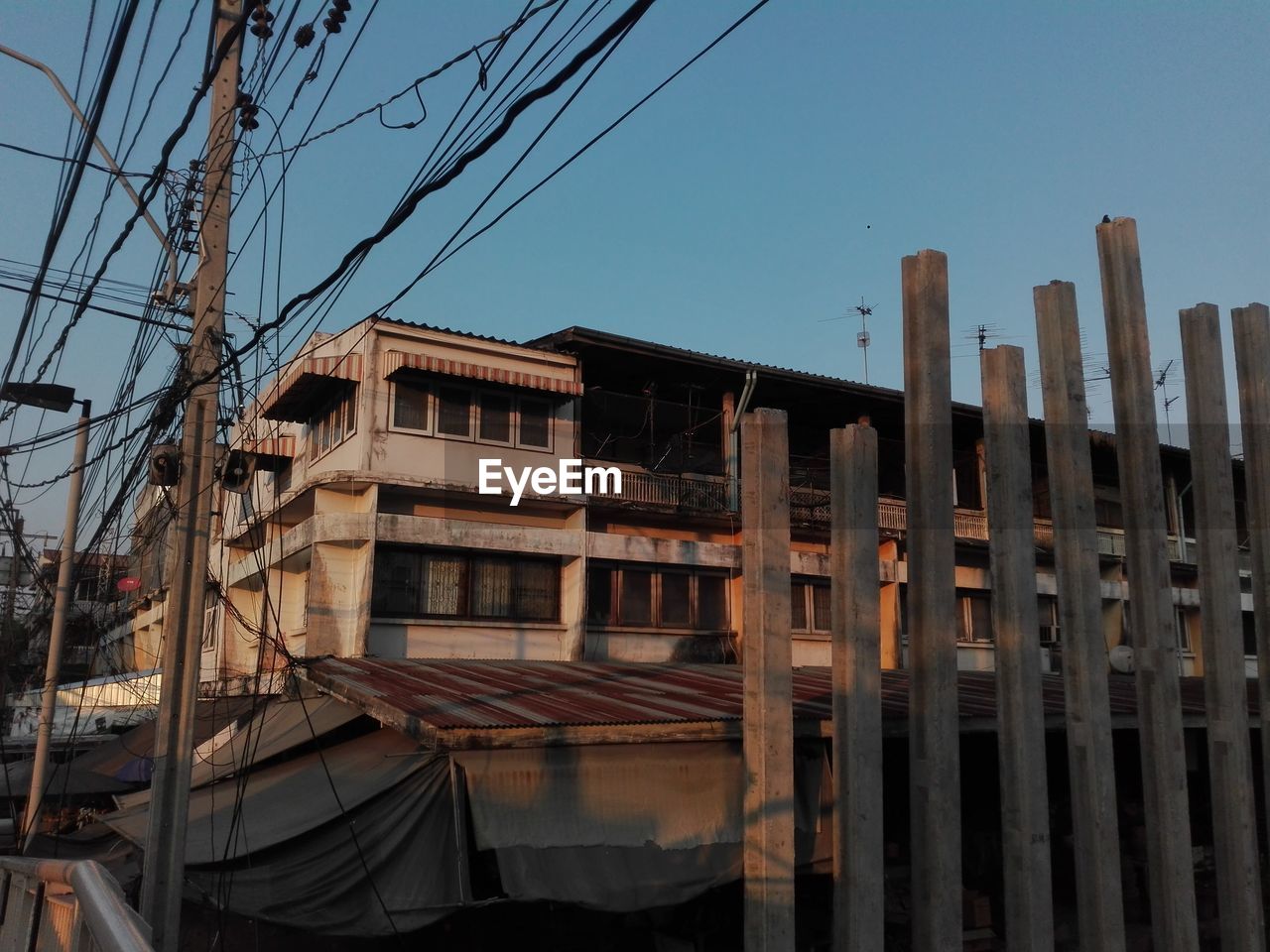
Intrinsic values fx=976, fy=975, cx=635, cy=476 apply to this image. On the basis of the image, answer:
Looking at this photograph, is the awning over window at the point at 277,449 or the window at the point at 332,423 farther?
the awning over window at the point at 277,449

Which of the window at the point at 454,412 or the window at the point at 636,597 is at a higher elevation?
the window at the point at 454,412

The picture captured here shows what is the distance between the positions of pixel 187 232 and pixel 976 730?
10.1 m

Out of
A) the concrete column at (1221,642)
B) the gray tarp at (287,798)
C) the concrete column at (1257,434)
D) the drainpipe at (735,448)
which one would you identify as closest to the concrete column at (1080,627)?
the concrete column at (1221,642)

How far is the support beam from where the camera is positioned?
22.5 ft

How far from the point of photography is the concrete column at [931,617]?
7.34 meters

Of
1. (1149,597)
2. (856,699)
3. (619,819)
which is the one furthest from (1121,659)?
(856,699)

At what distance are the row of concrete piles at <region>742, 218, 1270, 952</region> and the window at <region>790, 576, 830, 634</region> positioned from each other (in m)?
11.5

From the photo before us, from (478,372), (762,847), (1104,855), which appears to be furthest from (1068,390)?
(478,372)

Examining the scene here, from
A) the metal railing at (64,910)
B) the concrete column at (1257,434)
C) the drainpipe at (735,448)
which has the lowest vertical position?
the metal railing at (64,910)

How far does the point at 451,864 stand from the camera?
822 centimetres

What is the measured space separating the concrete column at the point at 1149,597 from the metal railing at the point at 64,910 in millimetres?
7643

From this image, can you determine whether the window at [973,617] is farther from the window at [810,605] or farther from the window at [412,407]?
the window at [412,407]

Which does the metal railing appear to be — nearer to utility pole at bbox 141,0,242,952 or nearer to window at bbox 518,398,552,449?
utility pole at bbox 141,0,242,952

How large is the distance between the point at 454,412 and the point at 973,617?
42.5 feet
